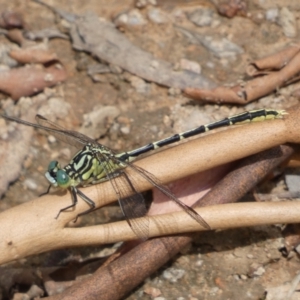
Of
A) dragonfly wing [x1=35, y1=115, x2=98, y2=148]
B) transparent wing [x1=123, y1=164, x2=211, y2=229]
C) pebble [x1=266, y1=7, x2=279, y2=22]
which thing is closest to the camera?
transparent wing [x1=123, y1=164, x2=211, y2=229]

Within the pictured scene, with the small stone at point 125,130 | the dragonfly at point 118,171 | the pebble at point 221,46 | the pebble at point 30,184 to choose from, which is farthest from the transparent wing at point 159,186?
the pebble at point 221,46

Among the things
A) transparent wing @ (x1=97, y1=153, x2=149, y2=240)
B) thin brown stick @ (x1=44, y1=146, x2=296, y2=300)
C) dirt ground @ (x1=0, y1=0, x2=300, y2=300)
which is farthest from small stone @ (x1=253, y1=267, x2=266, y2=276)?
transparent wing @ (x1=97, y1=153, x2=149, y2=240)

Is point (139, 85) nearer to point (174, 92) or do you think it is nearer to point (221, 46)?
point (174, 92)

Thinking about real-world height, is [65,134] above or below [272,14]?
below

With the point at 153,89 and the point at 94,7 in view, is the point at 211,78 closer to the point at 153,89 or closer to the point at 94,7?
the point at 153,89

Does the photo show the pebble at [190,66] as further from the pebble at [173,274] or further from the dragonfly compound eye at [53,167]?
the pebble at [173,274]

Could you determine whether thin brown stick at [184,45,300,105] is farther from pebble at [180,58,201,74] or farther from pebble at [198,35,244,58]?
pebble at [198,35,244,58]

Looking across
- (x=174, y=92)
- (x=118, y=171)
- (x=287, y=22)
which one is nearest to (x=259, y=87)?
(x=174, y=92)
